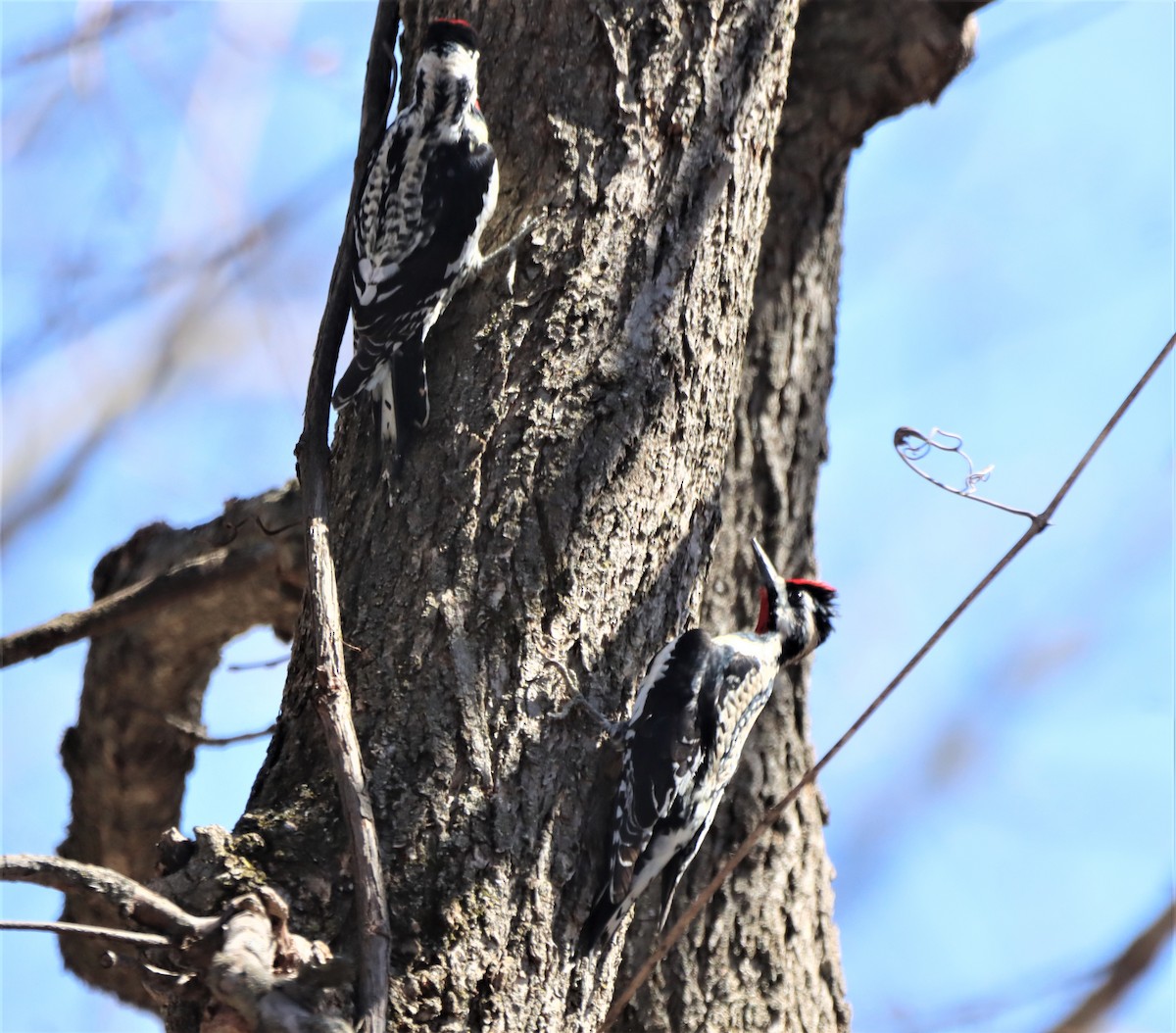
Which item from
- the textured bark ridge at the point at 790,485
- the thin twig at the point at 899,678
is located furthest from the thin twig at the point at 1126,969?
the textured bark ridge at the point at 790,485

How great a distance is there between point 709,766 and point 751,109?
1.49m

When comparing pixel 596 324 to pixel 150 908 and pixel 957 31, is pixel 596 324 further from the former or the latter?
pixel 957 31

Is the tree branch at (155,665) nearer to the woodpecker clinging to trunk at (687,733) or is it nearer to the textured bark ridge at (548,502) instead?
the textured bark ridge at (548,502)

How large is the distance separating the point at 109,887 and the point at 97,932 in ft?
0.20

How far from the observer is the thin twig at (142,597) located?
3180 millimetres

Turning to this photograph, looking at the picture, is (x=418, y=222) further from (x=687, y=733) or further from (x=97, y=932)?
(x=97, y=932)

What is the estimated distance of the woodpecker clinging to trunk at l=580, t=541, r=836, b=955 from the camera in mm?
2334

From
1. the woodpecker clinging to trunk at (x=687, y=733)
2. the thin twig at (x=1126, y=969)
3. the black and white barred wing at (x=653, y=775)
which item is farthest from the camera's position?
the woodpecker clinging to trunk at (x=687, y=733)

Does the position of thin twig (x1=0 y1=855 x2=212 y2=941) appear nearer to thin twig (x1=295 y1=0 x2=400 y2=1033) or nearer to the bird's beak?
thin twig (x1=295 y1=0 x2=400 y2=1033)

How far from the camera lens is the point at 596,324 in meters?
2.56

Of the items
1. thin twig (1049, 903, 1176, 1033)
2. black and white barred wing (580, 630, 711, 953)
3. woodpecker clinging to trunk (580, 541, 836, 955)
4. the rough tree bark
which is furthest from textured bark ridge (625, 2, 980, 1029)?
thin twig (1049, 903, 1176, 1033)

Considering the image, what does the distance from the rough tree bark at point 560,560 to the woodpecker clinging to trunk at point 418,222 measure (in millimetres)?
56

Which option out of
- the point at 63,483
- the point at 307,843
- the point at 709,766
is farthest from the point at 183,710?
the point at 307,843

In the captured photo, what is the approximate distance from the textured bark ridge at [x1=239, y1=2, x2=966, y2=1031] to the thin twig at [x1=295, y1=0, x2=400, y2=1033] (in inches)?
2.9
